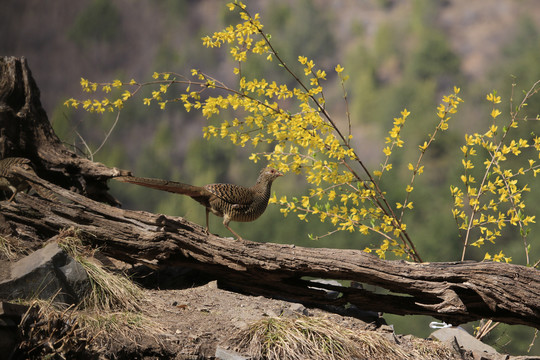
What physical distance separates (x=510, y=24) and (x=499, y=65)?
13.0 ft

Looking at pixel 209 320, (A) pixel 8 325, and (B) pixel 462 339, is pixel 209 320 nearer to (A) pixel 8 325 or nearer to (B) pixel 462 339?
(A) pixel 8 325

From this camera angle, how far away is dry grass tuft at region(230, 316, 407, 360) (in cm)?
349

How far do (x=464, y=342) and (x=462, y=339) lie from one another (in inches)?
1.0

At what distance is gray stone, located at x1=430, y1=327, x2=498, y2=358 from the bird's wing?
1.63 meters

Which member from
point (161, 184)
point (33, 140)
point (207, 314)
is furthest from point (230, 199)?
point (33, 140)

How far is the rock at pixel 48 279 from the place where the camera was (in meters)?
3.57

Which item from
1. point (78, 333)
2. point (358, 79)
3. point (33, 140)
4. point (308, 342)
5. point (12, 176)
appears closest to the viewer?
point (78, 333)

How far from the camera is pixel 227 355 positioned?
3383 mm

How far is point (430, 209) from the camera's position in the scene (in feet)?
78.8

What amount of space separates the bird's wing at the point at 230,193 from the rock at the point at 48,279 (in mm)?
1023

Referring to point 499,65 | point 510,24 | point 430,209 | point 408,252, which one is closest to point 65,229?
point 408,252

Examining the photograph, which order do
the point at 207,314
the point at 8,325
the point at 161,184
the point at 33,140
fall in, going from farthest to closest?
the point at 33,140
the point at 161,184
the point at 207,314
the point at 8,325

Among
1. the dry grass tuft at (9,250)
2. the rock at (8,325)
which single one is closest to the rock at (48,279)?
the dry grass tuft at (9,250)

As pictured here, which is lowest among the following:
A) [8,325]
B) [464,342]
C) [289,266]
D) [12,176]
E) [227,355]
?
[8,325]
